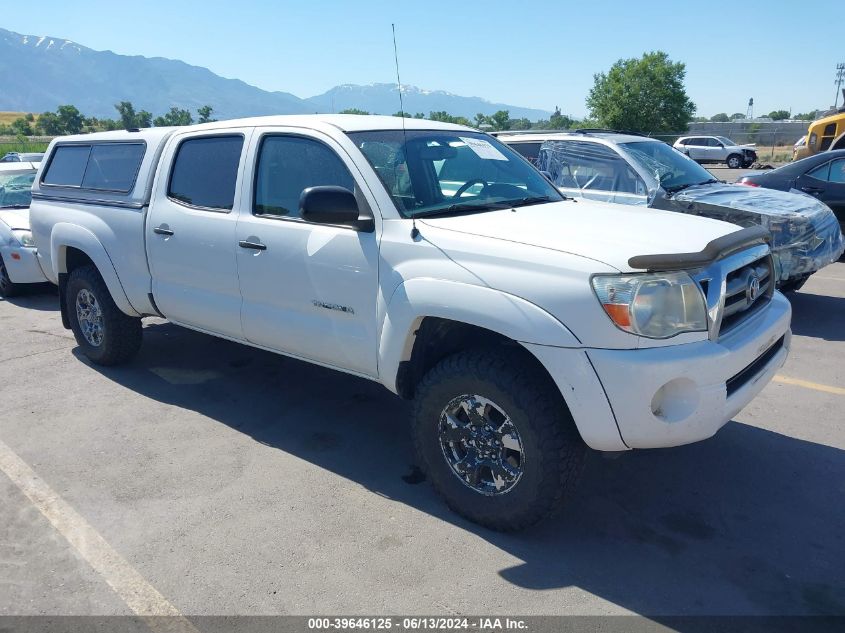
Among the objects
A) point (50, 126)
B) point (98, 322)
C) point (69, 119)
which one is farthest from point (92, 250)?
point (50, 126)

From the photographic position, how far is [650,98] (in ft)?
155

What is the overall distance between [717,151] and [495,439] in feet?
115

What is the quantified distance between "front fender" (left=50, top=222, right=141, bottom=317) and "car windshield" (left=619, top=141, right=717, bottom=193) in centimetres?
518

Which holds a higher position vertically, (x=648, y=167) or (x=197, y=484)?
(x=648, y=167)

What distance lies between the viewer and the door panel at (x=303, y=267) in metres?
3.64

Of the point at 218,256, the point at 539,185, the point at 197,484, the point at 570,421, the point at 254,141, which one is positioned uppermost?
the point at 254,141

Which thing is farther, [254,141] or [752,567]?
[254,141]

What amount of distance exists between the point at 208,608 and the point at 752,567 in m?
2.37

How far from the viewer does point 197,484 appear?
12.6ft

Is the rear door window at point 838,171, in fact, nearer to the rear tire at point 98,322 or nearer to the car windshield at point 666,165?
the car windshield at point 666,165

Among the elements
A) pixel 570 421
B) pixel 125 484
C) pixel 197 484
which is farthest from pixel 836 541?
pixel 125 484

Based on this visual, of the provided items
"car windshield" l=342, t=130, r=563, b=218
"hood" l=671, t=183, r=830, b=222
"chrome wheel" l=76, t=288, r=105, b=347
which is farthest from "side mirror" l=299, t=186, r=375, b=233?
"hood" l=671, t=183, r=830, b=222

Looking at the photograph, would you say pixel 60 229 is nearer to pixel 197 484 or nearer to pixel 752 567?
pixel 197 484

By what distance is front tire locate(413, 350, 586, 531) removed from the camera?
3.00m
